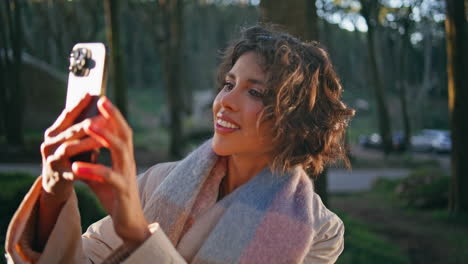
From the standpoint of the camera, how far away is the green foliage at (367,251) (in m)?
5.91

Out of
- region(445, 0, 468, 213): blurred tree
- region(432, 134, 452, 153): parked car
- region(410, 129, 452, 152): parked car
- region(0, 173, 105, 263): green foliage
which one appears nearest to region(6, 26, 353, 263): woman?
region(0, 173, 105, 263): green foliage

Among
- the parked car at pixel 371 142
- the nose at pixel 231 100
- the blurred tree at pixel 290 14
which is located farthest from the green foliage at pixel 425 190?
the parked car at pixel 371 142

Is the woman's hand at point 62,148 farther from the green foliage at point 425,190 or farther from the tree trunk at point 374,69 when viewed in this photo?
the tree trunk at point 374,69

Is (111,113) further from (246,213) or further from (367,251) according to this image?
(367,251)

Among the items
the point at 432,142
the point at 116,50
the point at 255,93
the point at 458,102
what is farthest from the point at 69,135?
the point at 432,142

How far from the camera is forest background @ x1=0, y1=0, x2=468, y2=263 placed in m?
7.40

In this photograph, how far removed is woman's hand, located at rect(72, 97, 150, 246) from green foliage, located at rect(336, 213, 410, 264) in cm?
453

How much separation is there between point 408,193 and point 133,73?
4261 centimetres

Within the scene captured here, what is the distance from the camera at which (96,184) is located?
1.45 meters

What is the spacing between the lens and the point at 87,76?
1.40m

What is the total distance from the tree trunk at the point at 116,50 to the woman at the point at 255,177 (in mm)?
10626

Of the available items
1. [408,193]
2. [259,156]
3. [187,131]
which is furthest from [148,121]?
[259,156]

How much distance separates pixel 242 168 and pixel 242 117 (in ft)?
0.90

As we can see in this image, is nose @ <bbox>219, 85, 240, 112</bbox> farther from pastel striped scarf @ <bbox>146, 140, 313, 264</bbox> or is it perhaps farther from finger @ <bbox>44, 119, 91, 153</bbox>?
finger @ <bbox>44, 119, 91, 153</bbox>
